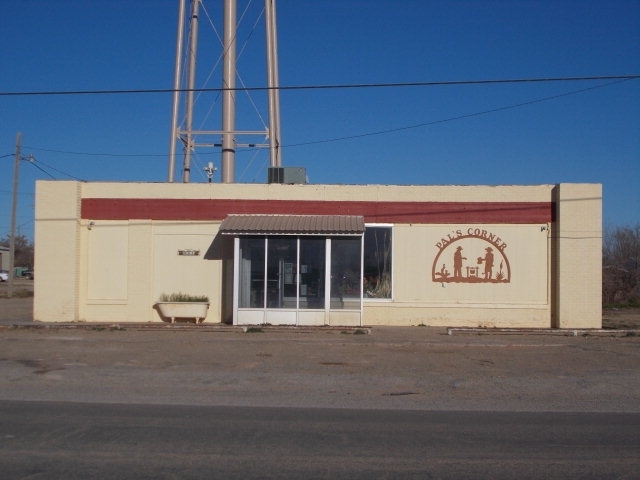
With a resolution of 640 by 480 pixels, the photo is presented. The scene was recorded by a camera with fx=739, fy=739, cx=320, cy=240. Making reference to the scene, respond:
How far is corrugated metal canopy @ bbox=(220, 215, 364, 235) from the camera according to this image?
22.7 metres

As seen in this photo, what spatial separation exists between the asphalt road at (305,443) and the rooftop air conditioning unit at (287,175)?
47.4 feet

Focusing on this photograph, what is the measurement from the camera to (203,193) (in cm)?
2419

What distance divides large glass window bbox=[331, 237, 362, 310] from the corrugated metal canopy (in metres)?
0.57

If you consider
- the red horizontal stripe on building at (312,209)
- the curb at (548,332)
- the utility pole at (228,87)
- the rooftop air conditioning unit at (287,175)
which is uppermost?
the utility pole at (228,87)

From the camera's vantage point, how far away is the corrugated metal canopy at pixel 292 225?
2267 centimetres

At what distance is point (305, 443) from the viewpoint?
846cm

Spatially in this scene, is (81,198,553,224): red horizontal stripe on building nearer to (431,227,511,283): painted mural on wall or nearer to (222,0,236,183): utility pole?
(431,227,511,283): painted mural on wall

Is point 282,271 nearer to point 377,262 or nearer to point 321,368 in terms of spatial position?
point 377,262

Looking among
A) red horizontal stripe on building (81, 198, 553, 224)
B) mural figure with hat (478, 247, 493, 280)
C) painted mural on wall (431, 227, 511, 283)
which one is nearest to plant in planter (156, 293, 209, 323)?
red horizontal stripe on building (81, 198, 553, 224)

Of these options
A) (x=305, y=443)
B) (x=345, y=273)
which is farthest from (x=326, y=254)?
(x=305, y=443)

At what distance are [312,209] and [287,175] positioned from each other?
153 cm

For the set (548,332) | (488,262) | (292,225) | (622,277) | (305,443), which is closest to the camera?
(305,443)

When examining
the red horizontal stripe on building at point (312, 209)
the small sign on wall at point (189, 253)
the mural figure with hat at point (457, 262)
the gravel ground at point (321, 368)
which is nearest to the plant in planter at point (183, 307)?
the small sign on wall at point (189, 253)

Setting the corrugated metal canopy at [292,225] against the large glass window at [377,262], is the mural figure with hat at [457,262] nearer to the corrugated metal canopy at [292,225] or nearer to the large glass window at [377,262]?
the large glass window at [377,262]
